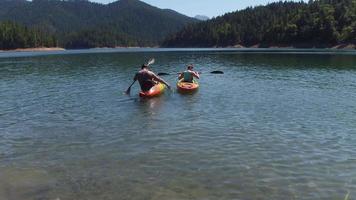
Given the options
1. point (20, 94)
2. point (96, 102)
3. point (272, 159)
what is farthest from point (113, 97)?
point (272, 159)

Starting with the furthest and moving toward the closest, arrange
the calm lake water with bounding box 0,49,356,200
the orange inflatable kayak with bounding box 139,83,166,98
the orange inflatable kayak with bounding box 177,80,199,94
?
the orange inflatable kayak with bounding box 177,80,199,94
the orange inflatable kayak with bounding box 139,83,166,98
the calm lake water with bounding box 0,49,356,200

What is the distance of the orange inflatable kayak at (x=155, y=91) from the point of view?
3250 centimetres

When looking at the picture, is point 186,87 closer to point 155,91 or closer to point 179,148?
point 155,91

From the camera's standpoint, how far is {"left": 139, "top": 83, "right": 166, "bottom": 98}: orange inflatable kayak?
32.5 meters

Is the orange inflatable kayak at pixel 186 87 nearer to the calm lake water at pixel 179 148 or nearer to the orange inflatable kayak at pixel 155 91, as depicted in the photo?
the orange inflatable kayak at pixel 155 91

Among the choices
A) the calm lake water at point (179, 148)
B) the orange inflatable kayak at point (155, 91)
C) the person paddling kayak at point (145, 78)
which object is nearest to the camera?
the calm lake water at point (179, 148)

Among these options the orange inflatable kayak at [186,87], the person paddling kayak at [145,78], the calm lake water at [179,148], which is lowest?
the calm lake water at [179,148]

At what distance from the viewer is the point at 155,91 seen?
110 ft

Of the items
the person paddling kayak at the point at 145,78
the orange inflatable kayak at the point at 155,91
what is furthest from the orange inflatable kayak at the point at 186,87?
the person paddling kayak at the point at 145,78

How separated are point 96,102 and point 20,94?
939 cm

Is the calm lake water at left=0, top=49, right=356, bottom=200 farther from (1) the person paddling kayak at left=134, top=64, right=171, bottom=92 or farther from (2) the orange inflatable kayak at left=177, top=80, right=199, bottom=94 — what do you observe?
(2) the orange inflatable kayak at left=177, top=80, right=199, bottom=94

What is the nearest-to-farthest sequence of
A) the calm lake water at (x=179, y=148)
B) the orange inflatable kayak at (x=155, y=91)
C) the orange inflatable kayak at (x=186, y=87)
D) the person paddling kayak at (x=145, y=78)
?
the calm lake water at (x=179, y=148)
the orange inflatable kayak at (x=155, y=91)
the person paddling kayak at (x=145, y=78)
the orange inflatable kayak at (x=186, y=87)

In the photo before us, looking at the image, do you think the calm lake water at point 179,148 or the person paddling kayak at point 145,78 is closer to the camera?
the calm lake water at point 179,148

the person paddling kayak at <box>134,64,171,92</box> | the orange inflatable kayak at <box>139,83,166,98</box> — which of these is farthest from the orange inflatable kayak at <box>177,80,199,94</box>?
the person paddling kayak at <box>134,64,171,92</box>
